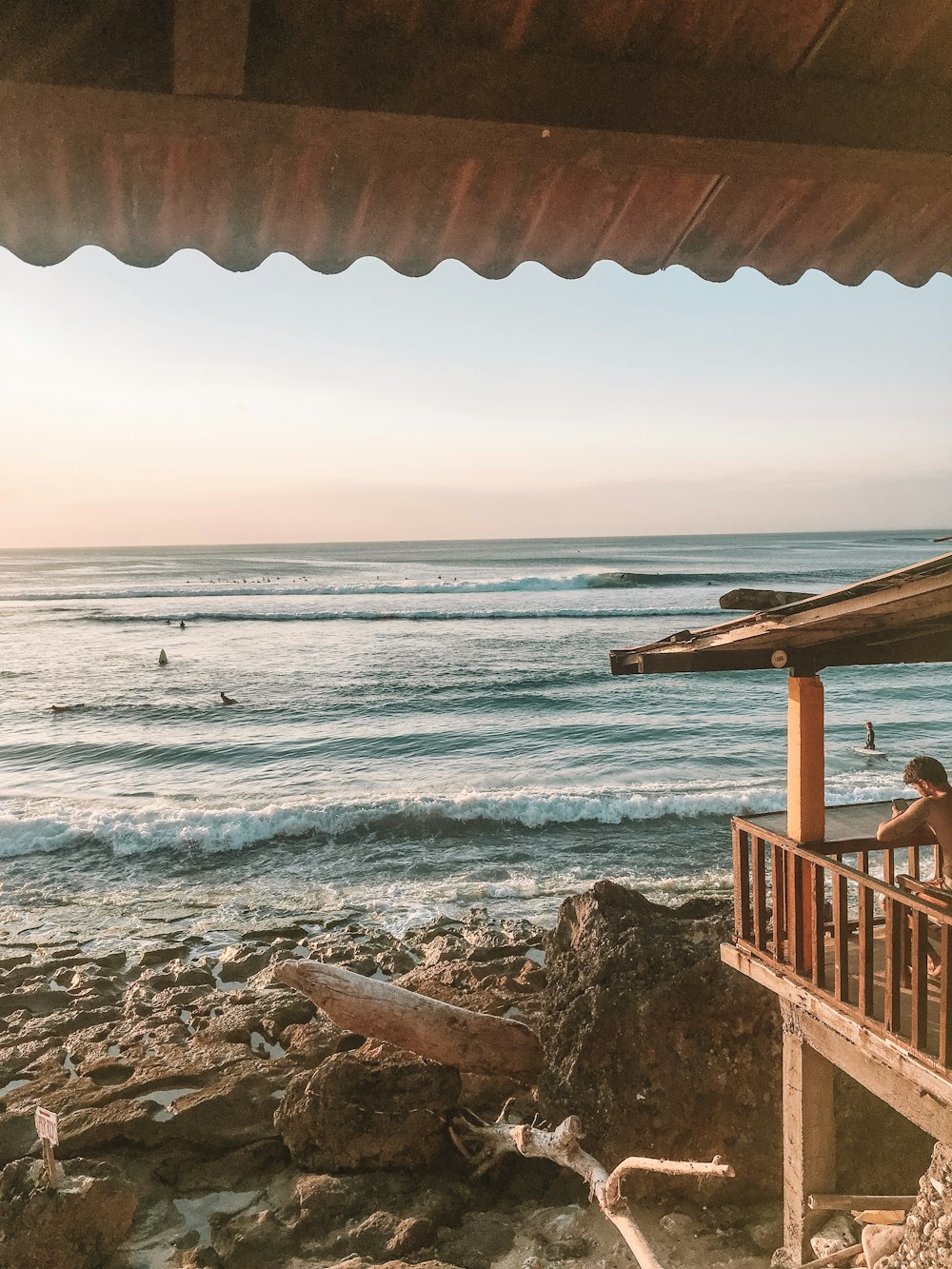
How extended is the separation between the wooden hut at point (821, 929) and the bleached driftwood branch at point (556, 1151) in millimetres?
708

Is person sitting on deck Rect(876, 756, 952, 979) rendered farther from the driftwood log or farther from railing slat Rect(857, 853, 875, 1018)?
the driftwood log

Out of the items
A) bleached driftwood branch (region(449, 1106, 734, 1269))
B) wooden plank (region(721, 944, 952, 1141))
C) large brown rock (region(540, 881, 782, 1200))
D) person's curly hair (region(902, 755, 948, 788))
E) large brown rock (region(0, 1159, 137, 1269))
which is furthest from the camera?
large brown rock (region(540, 881, 782, 1200))

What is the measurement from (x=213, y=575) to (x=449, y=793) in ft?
224

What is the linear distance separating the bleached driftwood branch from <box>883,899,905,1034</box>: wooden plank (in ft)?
4.91

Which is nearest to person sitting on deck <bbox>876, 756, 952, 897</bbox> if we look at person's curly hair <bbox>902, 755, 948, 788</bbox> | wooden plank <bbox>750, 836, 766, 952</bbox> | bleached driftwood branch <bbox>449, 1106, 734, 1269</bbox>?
person's curly hair <bbox>902, 755, 948, 788</bbox>

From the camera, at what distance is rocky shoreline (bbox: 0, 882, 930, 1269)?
236 inches

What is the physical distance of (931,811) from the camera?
4.89 m

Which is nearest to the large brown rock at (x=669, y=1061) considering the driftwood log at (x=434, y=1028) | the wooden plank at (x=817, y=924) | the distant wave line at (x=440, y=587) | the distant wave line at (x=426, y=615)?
the driftwood log at (x=434, y=1028)

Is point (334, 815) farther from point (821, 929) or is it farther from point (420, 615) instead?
point (420, 615)

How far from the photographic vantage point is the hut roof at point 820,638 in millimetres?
3883

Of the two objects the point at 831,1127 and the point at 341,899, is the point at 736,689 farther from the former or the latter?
the point at 831,1127

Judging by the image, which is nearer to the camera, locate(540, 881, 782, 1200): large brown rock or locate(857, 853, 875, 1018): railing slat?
locate(857, 853, 875, 1018): railing slat

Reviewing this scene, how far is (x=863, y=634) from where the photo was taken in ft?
17.1

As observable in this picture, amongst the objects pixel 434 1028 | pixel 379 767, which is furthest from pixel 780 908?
pixel 379 767
